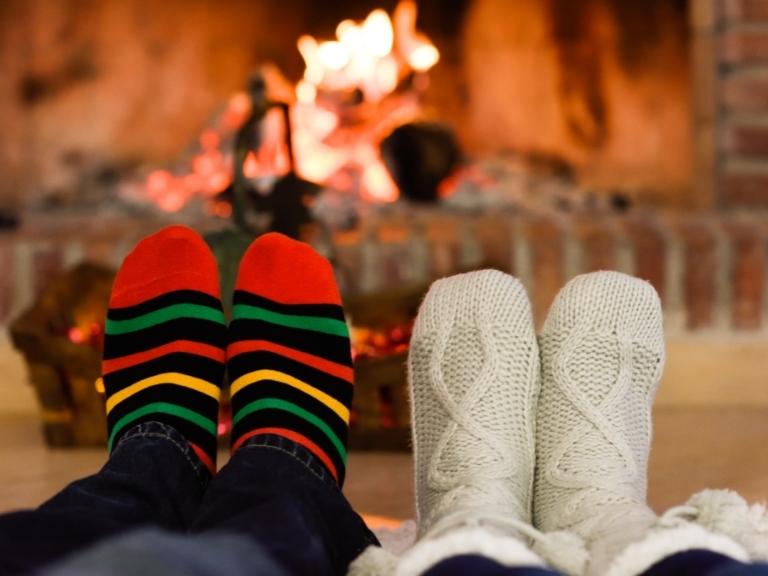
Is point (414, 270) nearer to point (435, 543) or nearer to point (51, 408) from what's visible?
point (51, 408)

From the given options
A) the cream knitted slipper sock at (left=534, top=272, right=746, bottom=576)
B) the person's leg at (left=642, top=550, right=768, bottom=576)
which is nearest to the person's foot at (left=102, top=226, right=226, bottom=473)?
the cream knitted slipper sock at (left=534, top=272, right=746, bottom=576)

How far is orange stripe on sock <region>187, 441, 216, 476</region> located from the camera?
1018mm

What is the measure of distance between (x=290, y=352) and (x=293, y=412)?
0.29ft

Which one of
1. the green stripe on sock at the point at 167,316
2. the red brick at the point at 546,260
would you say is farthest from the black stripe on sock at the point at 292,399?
the red brick at the point at 546,260

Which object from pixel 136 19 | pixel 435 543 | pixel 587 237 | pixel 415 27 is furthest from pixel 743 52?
pixel 435 543

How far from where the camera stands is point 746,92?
1.92m

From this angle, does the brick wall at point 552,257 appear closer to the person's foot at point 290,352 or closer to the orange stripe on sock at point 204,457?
the person's foot at point 290,352

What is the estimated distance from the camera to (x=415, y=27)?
7.22 feet

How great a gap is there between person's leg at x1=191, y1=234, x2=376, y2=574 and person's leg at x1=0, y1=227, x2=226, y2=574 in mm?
30

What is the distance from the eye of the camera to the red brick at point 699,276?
6.00 feet

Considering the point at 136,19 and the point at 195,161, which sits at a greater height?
the point at 136,19

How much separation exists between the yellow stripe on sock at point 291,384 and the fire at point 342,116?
1010mm

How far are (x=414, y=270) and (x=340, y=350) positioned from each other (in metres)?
0.73

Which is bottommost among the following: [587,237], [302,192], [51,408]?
[51,408]
